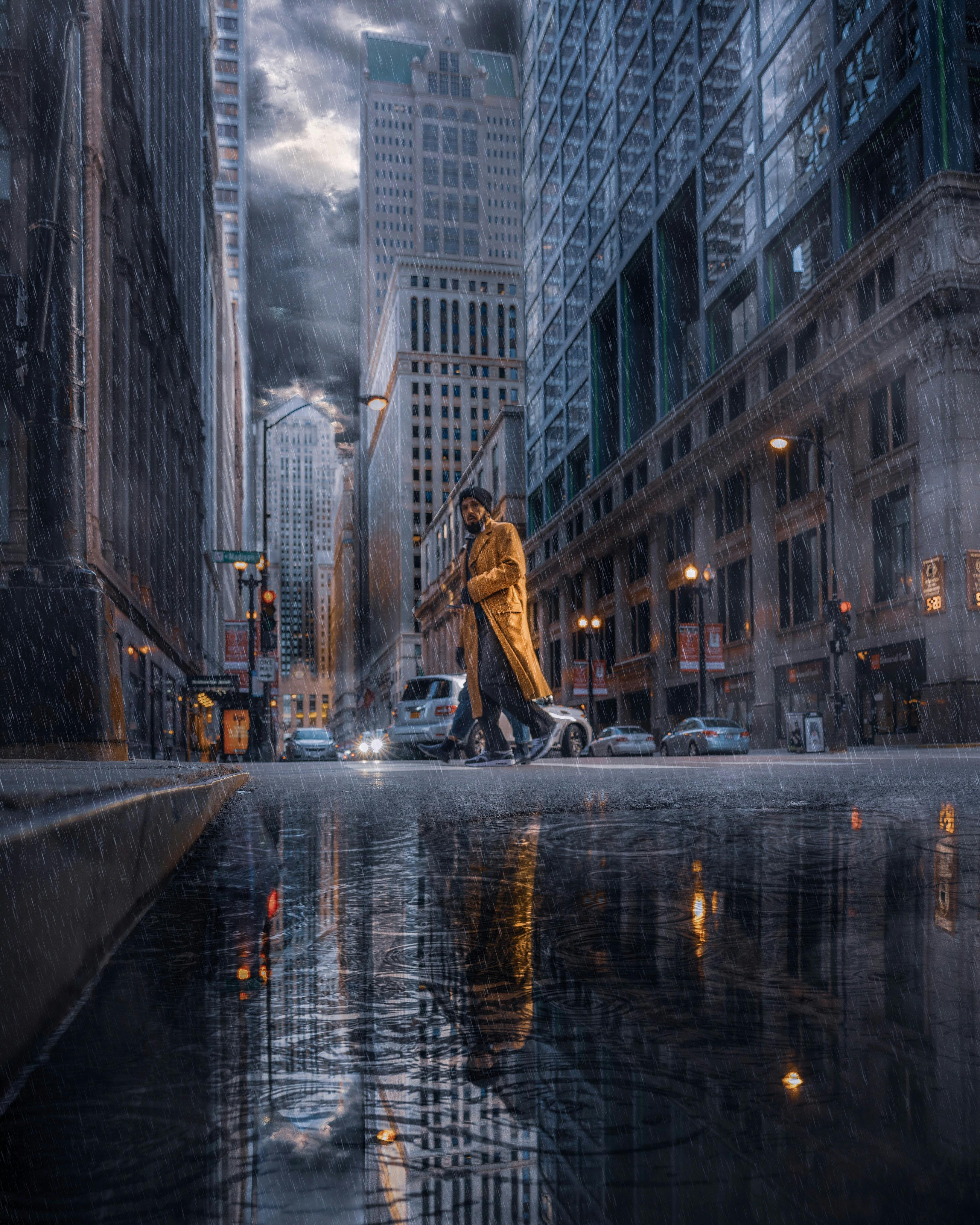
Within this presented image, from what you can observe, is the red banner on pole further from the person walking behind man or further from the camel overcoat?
the camel overcoat

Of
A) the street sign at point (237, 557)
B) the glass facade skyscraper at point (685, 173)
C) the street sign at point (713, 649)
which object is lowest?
the street sign at point (713, 649)

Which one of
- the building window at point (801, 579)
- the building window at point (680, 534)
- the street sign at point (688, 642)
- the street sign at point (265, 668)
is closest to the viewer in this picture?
the street sign at point (265, 668)

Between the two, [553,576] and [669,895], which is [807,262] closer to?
[553,576]

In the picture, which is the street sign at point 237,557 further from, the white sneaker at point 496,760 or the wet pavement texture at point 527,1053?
the wet pavement texture at point 527,1053

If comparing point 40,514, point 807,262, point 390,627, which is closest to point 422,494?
point 390,627

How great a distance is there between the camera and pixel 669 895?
3.61 m

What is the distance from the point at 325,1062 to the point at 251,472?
203m

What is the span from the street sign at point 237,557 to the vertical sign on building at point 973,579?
63.1 ft

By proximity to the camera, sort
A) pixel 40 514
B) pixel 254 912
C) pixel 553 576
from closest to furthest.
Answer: pixel 254 912 → pixel 40 514 → pixel 553 576

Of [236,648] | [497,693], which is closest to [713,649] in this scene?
[236,648]

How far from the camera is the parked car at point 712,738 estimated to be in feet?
118

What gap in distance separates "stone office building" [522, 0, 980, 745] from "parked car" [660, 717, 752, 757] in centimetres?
330

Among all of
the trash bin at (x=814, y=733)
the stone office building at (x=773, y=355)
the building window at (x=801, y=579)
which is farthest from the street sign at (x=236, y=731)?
the trash bin at (x=814, y=733)

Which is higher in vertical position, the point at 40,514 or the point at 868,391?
the point at 868,391
